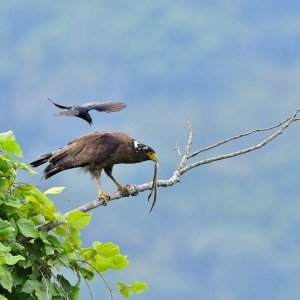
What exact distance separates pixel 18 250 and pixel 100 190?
13.7ft

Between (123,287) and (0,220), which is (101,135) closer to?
(123,287)

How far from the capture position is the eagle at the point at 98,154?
29.3 feet

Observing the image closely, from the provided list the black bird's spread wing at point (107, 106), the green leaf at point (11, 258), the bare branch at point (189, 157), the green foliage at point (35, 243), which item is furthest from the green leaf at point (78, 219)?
the black bird's spread wing at point (107, 106)

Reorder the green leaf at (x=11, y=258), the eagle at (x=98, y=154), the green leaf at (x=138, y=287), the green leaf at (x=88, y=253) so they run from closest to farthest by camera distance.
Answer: the green leaf at (x=11, y=258)
the green leaf at (x=88, y=253)
the green leaf at (x=138, y=287)
the eagle at (x=98, y=154)

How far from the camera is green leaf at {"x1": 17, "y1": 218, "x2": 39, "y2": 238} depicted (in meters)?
4.74

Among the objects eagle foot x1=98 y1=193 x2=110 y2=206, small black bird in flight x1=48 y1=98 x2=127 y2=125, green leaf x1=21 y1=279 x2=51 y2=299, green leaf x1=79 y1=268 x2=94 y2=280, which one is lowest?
green leaf x1=21 y1=279 x2=51 y2=299

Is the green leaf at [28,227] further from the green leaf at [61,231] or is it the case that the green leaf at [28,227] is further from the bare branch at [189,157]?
the bare branch at [189,157]

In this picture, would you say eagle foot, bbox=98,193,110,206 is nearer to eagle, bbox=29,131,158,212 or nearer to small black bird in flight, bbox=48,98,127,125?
eagle, bbox=29,131,158,212

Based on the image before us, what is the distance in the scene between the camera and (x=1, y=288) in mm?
4781

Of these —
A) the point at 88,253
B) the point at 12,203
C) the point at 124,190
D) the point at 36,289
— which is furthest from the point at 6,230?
the point at 124,190

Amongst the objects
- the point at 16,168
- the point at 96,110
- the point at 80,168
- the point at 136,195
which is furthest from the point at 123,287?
the point at 80,168

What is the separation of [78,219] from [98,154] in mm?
4366

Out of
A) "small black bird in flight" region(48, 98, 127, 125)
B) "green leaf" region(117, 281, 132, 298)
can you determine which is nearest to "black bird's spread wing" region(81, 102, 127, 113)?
"small black bird in flight" region(48, 98, 127, 125)

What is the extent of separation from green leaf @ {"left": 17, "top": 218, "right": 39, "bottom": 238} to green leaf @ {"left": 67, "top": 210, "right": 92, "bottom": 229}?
31 centimetres
